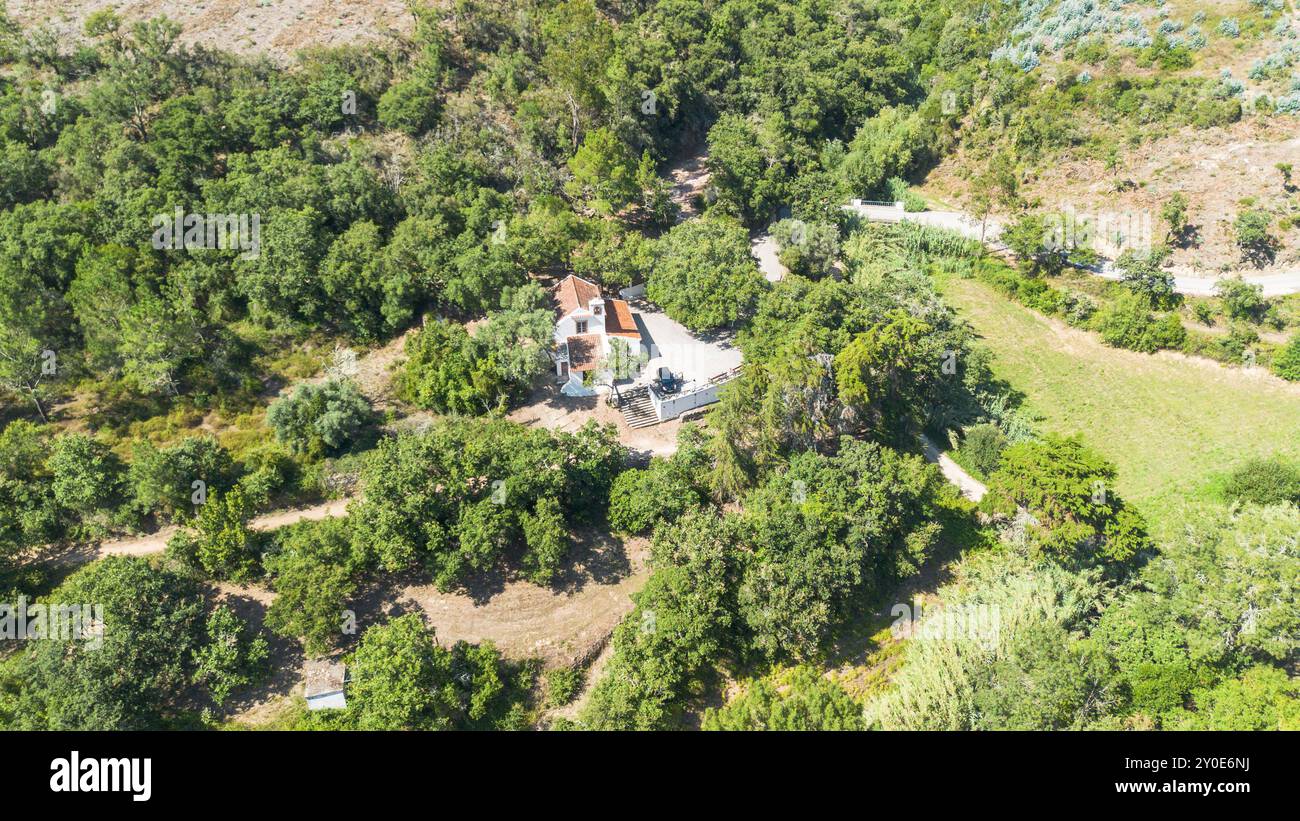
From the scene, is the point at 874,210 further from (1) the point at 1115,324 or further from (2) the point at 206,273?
(2) the point at 206,273

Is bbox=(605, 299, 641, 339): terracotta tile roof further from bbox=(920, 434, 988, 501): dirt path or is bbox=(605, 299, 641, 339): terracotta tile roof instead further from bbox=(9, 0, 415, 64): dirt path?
bbox=(9, 0, 415, 64): dirt path

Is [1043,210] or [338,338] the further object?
[1043,210]

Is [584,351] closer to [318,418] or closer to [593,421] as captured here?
[593,421]

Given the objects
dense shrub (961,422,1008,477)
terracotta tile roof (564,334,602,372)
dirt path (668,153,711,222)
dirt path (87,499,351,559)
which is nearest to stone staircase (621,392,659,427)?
terracotta tile roof (564,334,602,372)

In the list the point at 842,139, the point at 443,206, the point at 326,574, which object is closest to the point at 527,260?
the point at 443,206

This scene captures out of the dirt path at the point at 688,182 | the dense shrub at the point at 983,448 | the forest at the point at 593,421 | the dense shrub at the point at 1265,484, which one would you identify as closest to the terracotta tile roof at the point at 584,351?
the forest at the point at 593,421

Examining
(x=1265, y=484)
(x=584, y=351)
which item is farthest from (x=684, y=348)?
(x=1265, y=484)

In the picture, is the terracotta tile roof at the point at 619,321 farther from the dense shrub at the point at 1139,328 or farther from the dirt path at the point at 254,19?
the dirt path at the point at 254,19
